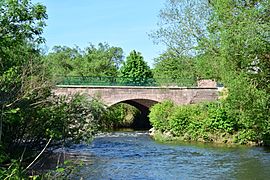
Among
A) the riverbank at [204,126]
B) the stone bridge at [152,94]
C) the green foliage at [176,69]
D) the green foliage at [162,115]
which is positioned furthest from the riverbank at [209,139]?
the stone bridge at [152,94]

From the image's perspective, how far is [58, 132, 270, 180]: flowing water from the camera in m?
14.3

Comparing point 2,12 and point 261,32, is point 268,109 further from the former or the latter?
point 2,12

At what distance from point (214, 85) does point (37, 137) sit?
70.7 ft

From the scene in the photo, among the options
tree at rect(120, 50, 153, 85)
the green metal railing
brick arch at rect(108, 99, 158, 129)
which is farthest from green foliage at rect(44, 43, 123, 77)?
the green metal railing

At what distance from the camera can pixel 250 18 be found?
45.1 ft

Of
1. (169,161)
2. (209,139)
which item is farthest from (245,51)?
(209,139)

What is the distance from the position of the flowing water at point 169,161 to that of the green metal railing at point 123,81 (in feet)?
23.5

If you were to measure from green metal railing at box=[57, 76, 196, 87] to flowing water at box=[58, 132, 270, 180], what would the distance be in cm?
718

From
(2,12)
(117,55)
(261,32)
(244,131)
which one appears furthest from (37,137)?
(117,55)

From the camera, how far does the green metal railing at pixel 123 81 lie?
1187 inches

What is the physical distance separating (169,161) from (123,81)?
48.0 feet

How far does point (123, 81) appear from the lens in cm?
3152

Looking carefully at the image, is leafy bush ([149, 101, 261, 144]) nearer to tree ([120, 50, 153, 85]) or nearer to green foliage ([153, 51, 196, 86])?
green foliage ([153, 51, 196, 86])

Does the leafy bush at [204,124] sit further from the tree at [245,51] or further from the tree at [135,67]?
the tree at [135,67]
